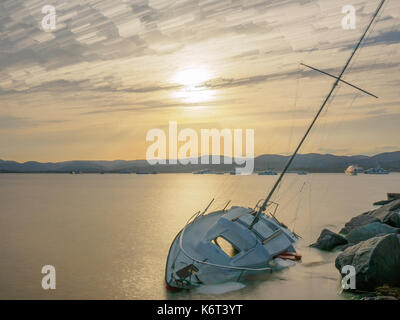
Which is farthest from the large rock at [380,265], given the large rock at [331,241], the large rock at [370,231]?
the large rock at [331,241]

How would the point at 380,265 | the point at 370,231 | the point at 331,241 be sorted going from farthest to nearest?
the point at 331,241 → the point at 370,231 → the point at 380,265

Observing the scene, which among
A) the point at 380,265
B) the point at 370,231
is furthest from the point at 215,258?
the point at 370,231

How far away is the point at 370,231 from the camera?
27.6m

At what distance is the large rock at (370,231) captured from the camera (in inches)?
1055

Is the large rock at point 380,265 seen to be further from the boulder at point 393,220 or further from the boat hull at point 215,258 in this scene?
the boulder at point 393,220

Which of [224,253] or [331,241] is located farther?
[331,241]

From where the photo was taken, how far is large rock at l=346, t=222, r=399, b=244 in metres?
26.8

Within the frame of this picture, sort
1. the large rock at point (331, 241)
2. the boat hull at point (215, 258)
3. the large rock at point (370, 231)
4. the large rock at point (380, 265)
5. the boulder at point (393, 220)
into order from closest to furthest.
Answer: the large rock at point (380, 265), the boat hull at point (215, 258), the large rock at point (370, 231), the large rock at point (331, 241), the boulder at point (393, 220)

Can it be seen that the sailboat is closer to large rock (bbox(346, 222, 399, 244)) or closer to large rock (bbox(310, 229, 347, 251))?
large rock (bbox(310, 229, 347, 251))

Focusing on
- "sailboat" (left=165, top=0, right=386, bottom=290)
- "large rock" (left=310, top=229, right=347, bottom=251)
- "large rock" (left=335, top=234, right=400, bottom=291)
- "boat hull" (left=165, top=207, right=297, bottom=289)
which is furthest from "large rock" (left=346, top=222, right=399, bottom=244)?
"boat hull" (left=165, top=207, right=297, bottom=289)

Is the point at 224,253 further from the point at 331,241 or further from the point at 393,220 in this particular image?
the point at 393,220
